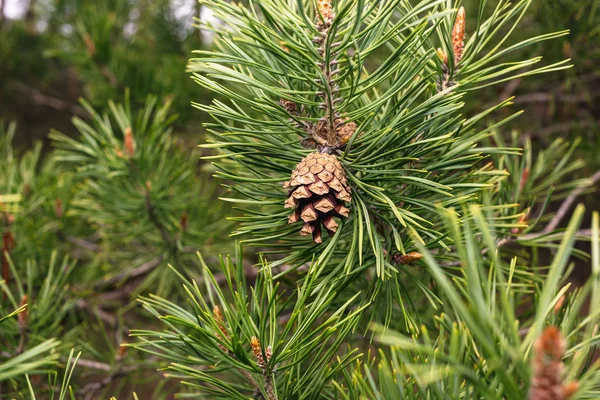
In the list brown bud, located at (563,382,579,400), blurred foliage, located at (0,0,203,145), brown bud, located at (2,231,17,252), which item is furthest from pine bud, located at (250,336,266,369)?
blurred foliage, located at (0,0,203,145)

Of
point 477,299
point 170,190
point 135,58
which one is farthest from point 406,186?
point 135,58

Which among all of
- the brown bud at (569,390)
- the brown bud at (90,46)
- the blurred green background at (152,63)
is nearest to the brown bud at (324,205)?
the brown bud at (569,390)

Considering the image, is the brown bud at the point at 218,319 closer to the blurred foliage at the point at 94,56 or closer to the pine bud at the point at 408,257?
the pine bud at the point at 408,257

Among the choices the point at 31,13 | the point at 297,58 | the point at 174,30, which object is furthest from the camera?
the point at 31,13

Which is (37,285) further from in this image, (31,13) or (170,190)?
(31,13)

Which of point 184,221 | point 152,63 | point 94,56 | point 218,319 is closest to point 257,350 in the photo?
point 218,319

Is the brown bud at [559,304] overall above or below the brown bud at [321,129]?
below

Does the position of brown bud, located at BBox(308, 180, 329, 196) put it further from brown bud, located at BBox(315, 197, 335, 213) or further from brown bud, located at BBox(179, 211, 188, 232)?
brown bud, located at BBox(179, 211, 188, 232)

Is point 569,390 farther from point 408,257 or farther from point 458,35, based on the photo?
point 458,35

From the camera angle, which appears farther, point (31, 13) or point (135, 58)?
point (31, 13)
